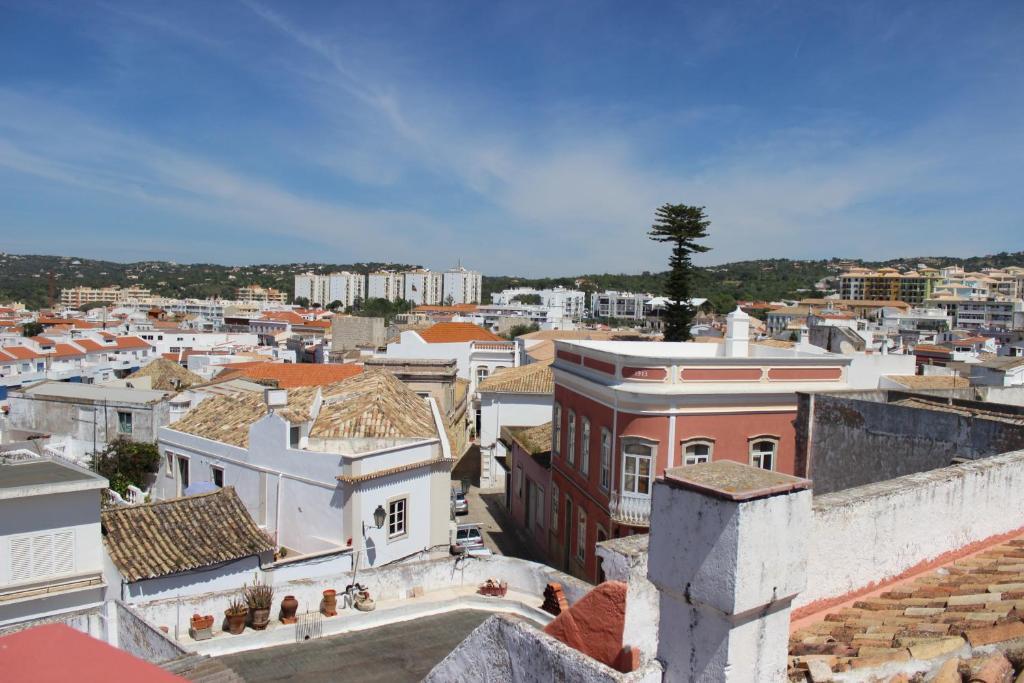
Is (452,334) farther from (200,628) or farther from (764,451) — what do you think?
(200,628)

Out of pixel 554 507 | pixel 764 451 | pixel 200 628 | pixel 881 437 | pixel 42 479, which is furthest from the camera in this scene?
pixel 554 507

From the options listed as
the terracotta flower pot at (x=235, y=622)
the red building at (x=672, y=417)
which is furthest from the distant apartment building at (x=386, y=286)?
the terracotta flower pot at (x=235, y=622)

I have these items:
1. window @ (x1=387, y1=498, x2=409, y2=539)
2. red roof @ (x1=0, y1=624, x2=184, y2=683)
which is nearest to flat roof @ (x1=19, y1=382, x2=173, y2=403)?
window @ (x1=387, y1=498, x2=409, y2=539)

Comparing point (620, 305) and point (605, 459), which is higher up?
point (620, 305)

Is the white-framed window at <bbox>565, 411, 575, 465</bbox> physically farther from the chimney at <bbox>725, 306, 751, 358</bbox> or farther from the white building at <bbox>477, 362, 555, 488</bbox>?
the white building at <bbox>477, 362, 555, 488</bbox>

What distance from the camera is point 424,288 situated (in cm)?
18638

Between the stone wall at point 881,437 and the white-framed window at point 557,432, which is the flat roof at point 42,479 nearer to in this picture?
the stone wall at point 881,437

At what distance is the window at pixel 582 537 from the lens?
57.2 feet

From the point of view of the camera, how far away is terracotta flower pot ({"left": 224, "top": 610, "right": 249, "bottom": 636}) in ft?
32.7

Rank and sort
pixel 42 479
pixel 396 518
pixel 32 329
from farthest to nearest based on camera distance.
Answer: pixel 32 329, pixel 396 518, pixel 42 479

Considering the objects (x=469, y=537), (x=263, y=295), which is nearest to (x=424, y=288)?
(x=263, y=295)

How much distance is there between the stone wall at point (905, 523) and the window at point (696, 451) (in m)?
8.14

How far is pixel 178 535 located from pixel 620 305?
14346 centimetres

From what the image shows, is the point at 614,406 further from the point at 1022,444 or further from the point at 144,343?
the point at 144,343
